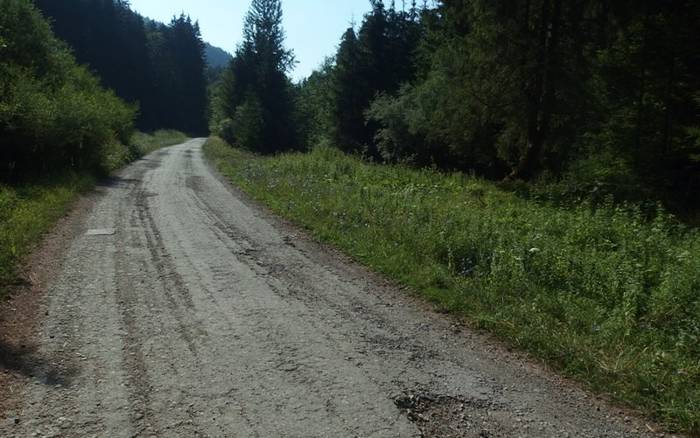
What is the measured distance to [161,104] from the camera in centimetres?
8519

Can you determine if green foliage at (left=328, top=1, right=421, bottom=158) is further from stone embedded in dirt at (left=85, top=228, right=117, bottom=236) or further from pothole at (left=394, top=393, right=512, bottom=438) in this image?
pothole at (left=394, top=393, right=512, bottom=438)

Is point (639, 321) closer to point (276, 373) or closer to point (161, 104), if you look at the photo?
point (276, 373)

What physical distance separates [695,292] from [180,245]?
7372 millimetres

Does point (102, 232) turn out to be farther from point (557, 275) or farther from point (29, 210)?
point (557, 275)

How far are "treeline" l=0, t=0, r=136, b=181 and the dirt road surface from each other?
30.3 ft

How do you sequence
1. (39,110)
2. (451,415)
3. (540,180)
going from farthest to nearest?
1. (540,180)
2. (39,110)
3. (451,415)

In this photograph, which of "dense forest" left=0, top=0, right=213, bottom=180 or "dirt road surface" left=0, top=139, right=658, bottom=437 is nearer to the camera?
"dirt road surface" left=0, top=139, right=658, bottom=437

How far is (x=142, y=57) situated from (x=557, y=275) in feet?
288

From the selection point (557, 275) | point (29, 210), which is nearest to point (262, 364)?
point (557, 275)

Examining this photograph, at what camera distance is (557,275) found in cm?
687

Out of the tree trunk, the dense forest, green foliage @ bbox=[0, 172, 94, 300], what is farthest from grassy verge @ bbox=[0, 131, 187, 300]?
the tree trunk

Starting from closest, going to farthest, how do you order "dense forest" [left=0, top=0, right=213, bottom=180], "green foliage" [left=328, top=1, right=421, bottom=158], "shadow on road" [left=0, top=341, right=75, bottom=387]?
"shadow on road" [left=0, top=341, right=75, bottom=387] < "dense forest" [left=0, top=0, right=213, bottom=180] < "green foliage" [left=328, top=1, right=421, bottom=158]

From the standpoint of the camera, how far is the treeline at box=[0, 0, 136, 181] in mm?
14633

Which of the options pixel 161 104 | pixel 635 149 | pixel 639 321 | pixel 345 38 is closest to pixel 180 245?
pixel 639 321
